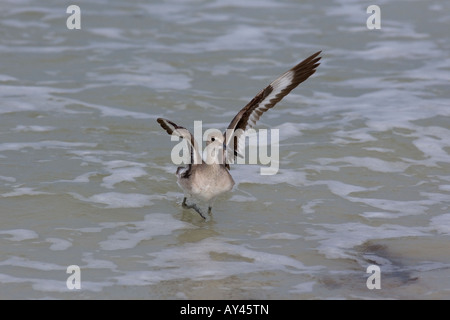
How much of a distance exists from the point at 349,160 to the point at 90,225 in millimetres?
2919

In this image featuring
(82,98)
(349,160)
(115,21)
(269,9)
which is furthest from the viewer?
Result: (269,9)

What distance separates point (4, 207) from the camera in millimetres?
6602

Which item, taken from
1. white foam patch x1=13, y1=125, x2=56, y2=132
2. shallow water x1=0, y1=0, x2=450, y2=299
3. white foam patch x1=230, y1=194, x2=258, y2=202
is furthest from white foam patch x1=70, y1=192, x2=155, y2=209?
white foam patch x1=13, y1=125, x2=56, y2=132

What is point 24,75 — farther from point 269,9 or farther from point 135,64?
point 269,9

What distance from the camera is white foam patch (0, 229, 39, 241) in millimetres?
6051

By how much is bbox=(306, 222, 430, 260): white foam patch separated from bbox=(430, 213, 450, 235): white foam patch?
0.11m

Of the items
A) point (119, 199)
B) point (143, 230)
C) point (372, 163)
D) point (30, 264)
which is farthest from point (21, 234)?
point (372, 163)

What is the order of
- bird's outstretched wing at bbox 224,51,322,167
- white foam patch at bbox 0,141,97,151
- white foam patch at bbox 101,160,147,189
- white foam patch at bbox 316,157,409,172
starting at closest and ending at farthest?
bird's outstretched wing at bbox 224,51,322,167
white foam patch at bbox 101,160,147,189
white foam patch at bbox 316,157,409,172
white foam patch at bbox 0,141,97,151

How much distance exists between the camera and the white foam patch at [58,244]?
592cm

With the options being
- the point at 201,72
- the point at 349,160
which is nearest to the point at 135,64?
the point at 201,72

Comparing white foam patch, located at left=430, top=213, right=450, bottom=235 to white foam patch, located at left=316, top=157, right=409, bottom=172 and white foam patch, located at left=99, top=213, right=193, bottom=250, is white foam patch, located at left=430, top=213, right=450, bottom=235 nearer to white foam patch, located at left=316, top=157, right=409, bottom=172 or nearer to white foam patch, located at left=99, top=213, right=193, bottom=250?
white foam patch, located at left=316, top=157, right=409, bottom=172

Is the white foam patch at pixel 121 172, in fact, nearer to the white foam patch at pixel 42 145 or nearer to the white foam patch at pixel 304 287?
the white foam patch at pixel 42 145

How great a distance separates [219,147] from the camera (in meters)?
6.79

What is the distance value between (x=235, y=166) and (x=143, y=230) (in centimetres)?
186
